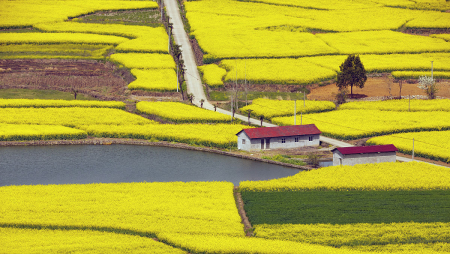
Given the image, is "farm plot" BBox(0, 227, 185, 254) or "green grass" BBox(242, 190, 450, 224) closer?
"farm plot" BBox(0, 227, 185, 254)

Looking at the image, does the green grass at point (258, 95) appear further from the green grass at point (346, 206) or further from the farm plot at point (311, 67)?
the green grass at point (346, 206)

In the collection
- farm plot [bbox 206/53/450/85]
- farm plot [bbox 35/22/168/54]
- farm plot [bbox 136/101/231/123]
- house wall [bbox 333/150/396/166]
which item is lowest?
house wall [bbox 333/150/396/166]

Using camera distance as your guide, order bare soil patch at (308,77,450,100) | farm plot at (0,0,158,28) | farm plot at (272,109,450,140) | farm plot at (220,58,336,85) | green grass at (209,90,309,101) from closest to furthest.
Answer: farm plot at (272,109,450,140) → green grass at (209,90,309,101) → bare soil patch at (308,77,450,100) → farm plot at (220,58,336,85) → farm plot at (0,0,158,28)

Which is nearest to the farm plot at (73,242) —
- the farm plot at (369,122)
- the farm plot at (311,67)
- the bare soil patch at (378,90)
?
the farm plot at (369,122)

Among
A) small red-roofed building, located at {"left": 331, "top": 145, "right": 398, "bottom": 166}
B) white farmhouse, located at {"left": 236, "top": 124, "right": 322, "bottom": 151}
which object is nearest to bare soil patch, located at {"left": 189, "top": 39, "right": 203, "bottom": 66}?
white farmhouse, located at {"left": 236, "top": 124, "right": 322, "bottom": 151}

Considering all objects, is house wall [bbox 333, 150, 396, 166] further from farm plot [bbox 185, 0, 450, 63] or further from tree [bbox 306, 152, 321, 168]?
farm plot [bbox 185, 0, 450, 63]

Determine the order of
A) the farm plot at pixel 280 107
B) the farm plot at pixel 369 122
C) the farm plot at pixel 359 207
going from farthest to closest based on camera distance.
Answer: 1. the farm plot at pixel 280 107
2. the farm plot at pixel 369 122
3. the farm plot at pixel 359 207
